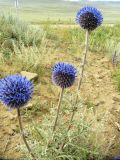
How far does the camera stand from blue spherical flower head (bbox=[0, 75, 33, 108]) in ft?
11.5

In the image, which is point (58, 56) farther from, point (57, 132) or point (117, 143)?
point (57, 132)

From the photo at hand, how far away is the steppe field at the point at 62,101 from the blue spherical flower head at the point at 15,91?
0.42m

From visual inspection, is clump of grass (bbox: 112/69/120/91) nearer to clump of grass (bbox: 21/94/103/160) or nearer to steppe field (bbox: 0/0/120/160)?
steppe field (bbox: 0/0/120/160)

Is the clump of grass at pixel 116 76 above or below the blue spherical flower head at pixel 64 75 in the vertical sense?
below

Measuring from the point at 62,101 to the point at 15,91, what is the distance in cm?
149

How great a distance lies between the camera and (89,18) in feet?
15.3

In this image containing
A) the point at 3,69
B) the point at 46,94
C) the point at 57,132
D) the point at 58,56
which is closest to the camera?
the point at 57,132

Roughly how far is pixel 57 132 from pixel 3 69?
2444mm

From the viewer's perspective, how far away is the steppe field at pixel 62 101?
4.22 m

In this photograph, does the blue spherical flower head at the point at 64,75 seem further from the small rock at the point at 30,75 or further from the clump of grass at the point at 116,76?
the clump of grass at the point at 116,76

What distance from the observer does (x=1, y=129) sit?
5125mm

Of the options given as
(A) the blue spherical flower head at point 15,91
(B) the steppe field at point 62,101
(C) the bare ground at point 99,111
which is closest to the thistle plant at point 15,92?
(A) the blue spherical flower head at point 15,91

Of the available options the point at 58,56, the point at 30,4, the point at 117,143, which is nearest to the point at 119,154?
the point at 117,143

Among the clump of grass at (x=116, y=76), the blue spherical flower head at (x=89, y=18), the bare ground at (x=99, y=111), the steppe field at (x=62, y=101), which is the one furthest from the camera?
the clump of grass at (x=116, y=76)
